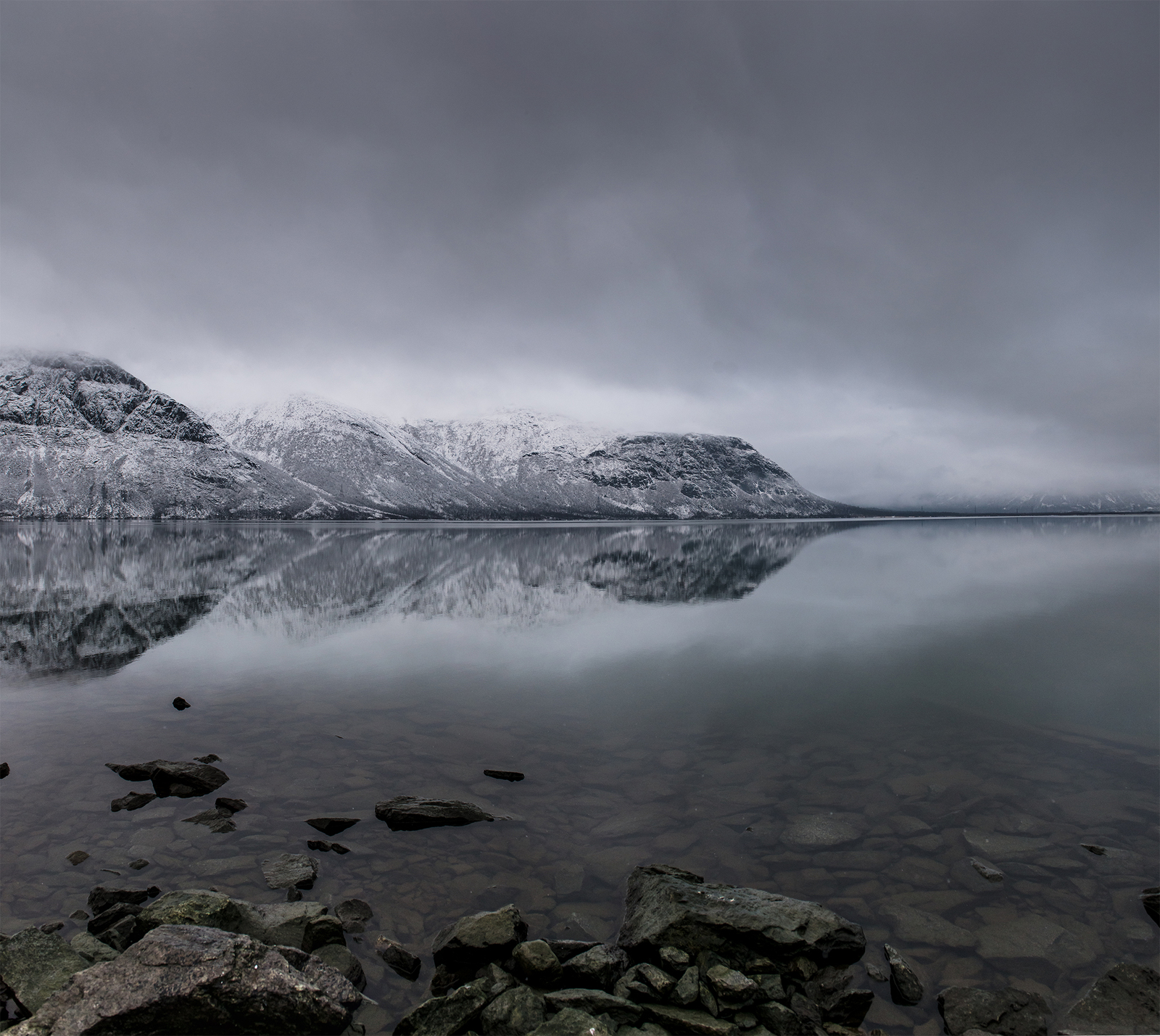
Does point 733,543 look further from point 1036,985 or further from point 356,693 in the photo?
point 1036,985

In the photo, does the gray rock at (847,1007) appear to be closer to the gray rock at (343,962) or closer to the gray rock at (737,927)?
the gray rock at (737,927)

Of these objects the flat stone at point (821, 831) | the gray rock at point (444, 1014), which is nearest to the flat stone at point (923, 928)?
the flat stone at point (821, 831)

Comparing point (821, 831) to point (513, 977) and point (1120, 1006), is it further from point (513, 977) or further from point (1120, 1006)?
point (513, 977)

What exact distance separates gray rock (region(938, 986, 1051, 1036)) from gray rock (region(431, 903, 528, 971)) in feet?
17.1

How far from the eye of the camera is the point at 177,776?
42.3ft

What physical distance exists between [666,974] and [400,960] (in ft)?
11.0

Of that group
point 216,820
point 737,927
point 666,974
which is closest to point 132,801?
point 216,820

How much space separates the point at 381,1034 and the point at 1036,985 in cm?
803

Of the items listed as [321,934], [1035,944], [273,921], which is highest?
[273,921]

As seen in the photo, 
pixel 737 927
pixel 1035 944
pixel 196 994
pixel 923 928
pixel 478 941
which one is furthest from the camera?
pixel 923 928

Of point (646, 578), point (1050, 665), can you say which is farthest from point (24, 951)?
point (646, 578)

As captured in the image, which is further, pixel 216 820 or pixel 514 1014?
pixel 216 820

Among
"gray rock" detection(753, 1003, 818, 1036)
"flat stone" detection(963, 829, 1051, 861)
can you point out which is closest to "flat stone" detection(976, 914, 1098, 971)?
"flat stone" detection(963, 829, 1051, 861)

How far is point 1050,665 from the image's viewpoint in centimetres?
2562
